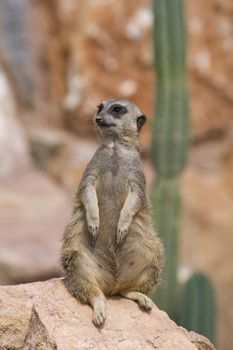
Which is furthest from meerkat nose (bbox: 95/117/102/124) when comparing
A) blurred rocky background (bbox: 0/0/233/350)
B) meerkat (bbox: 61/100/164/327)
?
blurred rocky background (bbox: 0/0/233/350)

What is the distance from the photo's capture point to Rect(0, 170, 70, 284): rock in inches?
310

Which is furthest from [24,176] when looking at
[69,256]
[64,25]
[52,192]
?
[69,256]

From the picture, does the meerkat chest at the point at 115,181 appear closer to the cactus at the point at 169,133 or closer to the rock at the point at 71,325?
the rock at the point at 71,325

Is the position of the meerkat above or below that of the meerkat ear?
below

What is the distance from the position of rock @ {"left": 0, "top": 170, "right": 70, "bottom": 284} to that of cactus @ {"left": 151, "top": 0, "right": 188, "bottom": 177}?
1313 mm

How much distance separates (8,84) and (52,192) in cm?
178

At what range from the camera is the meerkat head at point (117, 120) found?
398 centimetres

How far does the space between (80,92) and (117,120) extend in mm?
6222

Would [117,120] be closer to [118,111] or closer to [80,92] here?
[118,111]

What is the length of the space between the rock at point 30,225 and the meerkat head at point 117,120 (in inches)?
138

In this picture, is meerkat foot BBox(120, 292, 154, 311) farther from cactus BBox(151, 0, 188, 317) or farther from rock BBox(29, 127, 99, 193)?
rock BBox(29, 127, 99, 193)

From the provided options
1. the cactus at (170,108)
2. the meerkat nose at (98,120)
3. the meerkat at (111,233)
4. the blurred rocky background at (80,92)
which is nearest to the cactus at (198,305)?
the cactus at (170,108)

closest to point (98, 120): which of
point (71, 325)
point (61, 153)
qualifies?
point (71, 325)

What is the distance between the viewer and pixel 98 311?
3705mm
